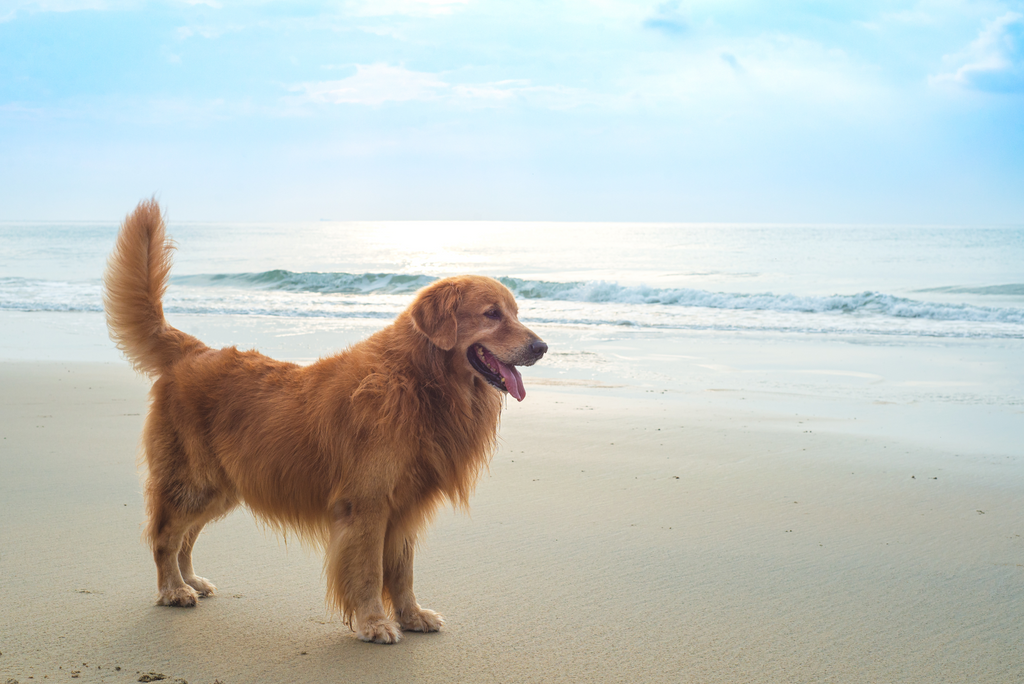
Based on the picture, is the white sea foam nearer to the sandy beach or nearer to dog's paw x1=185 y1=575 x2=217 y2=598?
the sandy beach

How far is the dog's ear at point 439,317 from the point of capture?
3.07 m

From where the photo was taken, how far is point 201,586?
3402mm

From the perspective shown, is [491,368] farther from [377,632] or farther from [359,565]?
[377,632]

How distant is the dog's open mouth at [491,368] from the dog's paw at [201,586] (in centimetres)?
158

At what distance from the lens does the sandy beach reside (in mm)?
2766

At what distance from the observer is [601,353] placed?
12367 millimetres

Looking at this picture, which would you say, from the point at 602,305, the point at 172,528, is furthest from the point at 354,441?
the point at 602,305

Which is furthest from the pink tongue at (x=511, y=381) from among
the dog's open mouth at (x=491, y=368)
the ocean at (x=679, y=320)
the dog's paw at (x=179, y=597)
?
the ocean at (x=679, y=320)

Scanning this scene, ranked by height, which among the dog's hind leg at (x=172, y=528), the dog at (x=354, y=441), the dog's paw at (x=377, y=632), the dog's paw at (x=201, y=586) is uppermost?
the dog at (x=354, y=441)

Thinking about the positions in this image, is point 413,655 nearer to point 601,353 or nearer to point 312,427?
point 312,427

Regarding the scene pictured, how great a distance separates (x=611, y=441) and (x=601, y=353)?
603 cm

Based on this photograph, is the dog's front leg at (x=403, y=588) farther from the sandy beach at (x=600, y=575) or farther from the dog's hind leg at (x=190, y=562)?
the dog's hind leg at (x=190, y=562)

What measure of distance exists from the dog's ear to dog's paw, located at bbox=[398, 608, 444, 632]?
1.09 metres

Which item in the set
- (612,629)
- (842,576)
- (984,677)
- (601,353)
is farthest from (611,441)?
(601,353)
